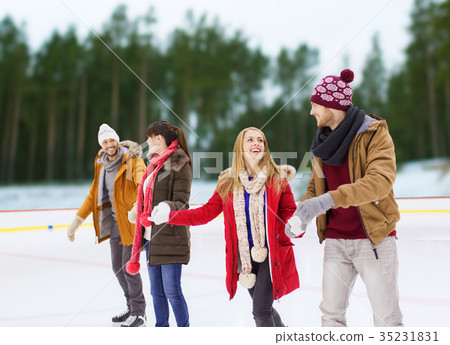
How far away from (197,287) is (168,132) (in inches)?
58.3

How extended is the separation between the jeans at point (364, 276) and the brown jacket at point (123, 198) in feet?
3.65

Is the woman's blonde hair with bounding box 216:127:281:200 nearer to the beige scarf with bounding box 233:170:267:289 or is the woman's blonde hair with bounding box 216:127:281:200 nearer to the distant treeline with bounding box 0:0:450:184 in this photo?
the beige scarf with bounding box 233:170:267:289

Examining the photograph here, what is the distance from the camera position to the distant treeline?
40.4 ft

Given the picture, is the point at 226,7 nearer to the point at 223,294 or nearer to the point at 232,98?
the point at 232,98

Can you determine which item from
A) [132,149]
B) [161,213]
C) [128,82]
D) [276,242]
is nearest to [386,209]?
[276,242]

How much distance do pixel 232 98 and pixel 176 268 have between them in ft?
28.8

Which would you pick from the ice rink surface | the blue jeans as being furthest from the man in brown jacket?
the blue jeans

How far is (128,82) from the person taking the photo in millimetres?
12820

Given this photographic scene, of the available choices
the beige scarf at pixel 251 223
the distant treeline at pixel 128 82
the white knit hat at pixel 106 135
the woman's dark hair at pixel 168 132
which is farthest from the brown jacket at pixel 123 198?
the distant treeline at pixel 128 82

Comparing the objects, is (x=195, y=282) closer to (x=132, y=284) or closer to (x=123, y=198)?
(x=132, y=284)

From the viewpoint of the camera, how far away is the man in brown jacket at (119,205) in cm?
215

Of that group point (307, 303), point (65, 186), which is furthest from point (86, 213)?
point (65, 186)

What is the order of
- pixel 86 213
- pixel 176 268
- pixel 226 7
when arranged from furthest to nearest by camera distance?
pixel 226 7 → pixel 86 213 → pixel 176 268

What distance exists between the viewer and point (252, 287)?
64.6 inches
